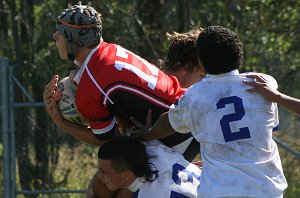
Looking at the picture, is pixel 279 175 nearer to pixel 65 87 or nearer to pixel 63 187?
pixel 65 87

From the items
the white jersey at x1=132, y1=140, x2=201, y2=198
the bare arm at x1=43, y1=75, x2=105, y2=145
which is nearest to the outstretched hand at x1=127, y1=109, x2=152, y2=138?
the white jersey at x1=132, y1=140, x2=201, y2=198

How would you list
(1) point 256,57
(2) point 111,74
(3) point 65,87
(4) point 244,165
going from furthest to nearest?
(1) point 256,57
(3) point 65,87
(2) point 111,74
(4) point 244,165

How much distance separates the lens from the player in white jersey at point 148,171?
4973 mm

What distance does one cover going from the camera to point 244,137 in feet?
13.9

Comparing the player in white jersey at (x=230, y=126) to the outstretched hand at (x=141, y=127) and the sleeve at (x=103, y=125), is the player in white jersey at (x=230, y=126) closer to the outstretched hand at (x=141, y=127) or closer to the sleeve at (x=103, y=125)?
the outstretched hand at (x=141, y=127)

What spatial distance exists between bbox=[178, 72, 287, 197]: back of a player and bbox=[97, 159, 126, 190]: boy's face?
851 millimetres

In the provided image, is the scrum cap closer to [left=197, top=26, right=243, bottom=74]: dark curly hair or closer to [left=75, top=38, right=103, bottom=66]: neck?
[left=75, top=38, right=103, bottom=66]: neck

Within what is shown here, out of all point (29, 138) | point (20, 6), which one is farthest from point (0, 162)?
point (20, 6)

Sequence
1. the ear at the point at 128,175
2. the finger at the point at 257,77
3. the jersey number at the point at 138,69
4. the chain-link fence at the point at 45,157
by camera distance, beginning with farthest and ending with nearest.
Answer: the chain-link fence at the point at 45,157, the ear at the point at 128,175, the jersey number at the point at 138,69, the finger at the point at 257,77

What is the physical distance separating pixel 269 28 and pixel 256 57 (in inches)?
30.4

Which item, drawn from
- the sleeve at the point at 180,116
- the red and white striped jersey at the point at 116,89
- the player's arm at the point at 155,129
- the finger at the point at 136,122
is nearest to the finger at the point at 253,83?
the sleeve at the point at 180,116

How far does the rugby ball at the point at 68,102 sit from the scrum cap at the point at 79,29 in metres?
0.19

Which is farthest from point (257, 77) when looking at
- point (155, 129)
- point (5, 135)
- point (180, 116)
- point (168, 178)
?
point (5, 135)

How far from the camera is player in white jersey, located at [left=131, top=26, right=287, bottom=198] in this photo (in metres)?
4.20
